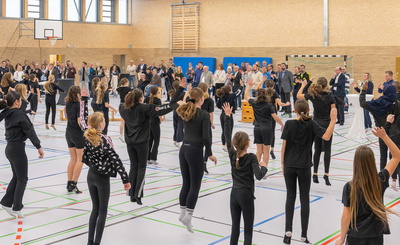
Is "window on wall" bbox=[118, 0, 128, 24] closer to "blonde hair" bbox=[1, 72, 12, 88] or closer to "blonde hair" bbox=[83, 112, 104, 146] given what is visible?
"blonde hair" bbox=[1, 72, 12, 88]

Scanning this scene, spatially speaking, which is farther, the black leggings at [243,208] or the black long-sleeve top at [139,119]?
the black long-sleeve top at [139,119]

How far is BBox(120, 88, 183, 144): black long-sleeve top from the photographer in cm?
833

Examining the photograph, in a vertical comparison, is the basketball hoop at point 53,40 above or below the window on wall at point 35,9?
below

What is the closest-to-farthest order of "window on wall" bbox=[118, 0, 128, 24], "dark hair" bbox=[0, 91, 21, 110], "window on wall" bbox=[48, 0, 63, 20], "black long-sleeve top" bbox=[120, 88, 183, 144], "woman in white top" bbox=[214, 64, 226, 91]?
"dark hair" bbox=[0, 91, 21, 110], "black long-sleeve top" bbox=[120, 88, 183, 144], "woman in white top" bbox=[214, 64, 226, 91], "window on wall" bbox=[48, 0, 63, 20], "window on wall" bbox=[118, 0, 128, 24]

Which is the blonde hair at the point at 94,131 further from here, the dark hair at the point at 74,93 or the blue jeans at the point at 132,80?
the blue jeans at the point at 132,80

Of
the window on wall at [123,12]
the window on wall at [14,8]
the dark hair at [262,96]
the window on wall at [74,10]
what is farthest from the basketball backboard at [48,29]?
the dark hair at [262,96]

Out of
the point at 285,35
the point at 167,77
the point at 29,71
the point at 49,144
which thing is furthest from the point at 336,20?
the point at 49,144

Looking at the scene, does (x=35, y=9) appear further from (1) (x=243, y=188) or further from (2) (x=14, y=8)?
(1) (x=243, y=188)

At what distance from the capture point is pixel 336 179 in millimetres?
10844

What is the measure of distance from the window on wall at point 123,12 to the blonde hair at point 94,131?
110ft

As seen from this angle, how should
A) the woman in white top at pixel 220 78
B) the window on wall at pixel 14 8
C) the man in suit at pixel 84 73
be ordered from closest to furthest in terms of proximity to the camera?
1. the woman in white top at pixel 220 78
2. the man in suit at pixel 84 73
3. the window on wall at pixel 14 8

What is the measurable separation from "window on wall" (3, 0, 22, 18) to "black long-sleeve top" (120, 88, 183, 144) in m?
27.7

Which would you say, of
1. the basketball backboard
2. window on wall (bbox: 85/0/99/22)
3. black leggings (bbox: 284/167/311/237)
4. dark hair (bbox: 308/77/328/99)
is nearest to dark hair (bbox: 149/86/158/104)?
dark hair (bbox: 308/77/328/99)

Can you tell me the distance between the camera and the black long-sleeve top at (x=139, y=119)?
8328 mm
